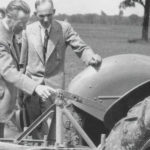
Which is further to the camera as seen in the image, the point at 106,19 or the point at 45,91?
the point at 106,19

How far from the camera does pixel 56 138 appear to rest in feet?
15.0

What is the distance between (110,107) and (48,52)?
2.01 meters

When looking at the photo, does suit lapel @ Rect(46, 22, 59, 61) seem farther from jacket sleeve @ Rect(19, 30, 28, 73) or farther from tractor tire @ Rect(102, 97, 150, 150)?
tractor tire @ Rect(102, 97, 150, 150)

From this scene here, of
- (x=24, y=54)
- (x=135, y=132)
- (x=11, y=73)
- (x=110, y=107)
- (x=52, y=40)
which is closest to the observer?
(x=135, y=132)

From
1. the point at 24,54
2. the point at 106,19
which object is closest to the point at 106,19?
the point at 106,19

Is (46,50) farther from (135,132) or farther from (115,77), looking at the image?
(135,132)

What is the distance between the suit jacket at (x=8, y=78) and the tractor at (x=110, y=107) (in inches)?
17.4

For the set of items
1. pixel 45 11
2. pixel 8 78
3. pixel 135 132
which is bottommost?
pixel 135 132

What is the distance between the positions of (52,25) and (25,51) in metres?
0.44

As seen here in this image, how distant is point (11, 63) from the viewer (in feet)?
17.8

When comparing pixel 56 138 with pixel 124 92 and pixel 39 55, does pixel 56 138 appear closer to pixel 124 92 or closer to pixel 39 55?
pixel 124 92

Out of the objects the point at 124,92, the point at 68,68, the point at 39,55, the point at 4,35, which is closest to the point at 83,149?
the point at 124,92

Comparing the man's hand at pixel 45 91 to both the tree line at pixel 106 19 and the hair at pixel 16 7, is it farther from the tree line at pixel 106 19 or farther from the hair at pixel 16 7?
the tree line at pixel 106 19

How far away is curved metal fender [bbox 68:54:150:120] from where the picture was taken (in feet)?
16.4
